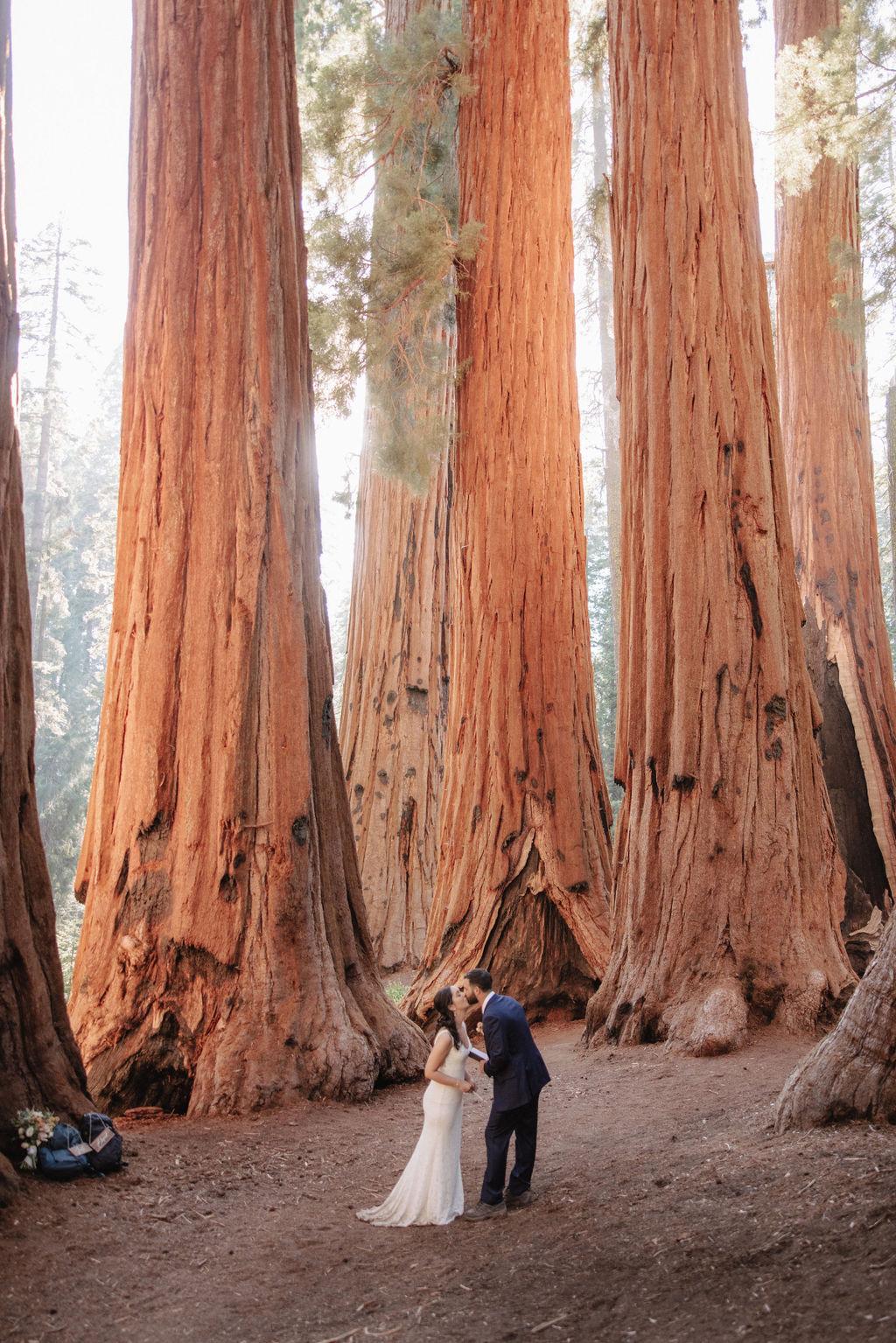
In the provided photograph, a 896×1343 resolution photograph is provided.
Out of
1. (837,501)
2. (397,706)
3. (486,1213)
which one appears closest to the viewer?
(486,1213)

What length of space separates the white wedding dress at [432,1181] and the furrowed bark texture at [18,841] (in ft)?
4.35

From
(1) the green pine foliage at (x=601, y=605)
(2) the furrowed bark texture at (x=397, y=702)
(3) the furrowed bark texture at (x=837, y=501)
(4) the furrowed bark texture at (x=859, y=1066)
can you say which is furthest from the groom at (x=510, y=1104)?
(1) the green pine foliage at (x=601, y=605)

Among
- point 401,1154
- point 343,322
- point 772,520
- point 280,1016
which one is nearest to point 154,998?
point 280,1016

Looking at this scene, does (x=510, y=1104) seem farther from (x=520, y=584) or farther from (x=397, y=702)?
(x=397, y=702)

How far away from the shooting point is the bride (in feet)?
12.7

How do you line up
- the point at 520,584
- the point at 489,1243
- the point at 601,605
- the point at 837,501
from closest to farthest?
the point at 489,1243 < the point at 520,584 < the point at 837,501 < the point at 601,605

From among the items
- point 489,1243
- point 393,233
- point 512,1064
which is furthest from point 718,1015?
point 393,233

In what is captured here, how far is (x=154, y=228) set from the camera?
20.7 ft

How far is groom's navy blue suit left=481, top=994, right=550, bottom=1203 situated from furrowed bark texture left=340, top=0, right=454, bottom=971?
Answer: 21.5ft

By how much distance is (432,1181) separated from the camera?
3.89m

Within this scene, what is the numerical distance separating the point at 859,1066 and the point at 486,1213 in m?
1.46

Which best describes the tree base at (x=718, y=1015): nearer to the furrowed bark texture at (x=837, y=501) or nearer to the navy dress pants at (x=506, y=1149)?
the navy dress pants at (x=506, y=1149)

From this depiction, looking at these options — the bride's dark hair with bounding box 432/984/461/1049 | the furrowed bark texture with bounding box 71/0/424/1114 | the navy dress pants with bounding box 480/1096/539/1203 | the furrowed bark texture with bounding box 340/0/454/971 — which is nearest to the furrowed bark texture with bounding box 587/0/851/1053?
the furrowed bark texture with bounding box 71/0/424/1114

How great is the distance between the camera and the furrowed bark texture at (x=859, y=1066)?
358cm
